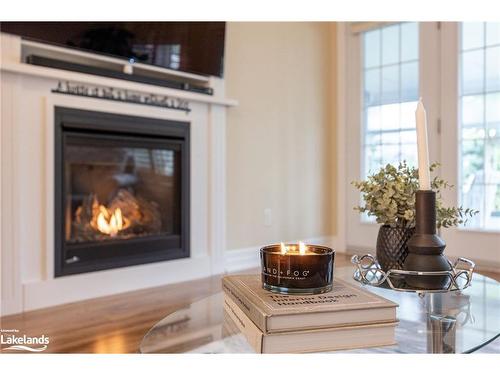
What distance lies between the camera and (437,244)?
30.6 inches

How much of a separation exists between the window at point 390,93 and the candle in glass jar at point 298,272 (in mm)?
2595

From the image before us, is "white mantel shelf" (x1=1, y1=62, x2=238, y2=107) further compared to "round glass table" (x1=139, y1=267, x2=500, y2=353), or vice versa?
"white mantel shelf" (x1=1, y1=62, x2=238, y2=107)

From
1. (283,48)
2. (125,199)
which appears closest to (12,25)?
(125,199)

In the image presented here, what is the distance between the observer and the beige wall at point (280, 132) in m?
2.85

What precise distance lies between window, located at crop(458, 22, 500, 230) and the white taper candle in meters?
2.29

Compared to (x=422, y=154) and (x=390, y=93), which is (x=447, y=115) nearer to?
(x=390, y=93)

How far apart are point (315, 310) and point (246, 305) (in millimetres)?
120

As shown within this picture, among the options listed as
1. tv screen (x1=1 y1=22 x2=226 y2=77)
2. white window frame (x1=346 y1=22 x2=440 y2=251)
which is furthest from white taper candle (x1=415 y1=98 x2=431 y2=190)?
white window frame (x1=346 y1=22 x2=440 y2=251)

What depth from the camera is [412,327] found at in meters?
0.69

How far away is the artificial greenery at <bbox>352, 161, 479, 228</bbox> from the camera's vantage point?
0.92 meters

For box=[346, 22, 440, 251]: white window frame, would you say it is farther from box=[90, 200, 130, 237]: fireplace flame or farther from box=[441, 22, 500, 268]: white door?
box=[90, 200, 130, 237]: fireplace flame

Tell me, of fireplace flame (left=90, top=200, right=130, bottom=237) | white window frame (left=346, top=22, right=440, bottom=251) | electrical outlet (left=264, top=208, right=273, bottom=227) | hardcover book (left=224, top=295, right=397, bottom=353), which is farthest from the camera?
white window frame (left=346, top=22, right=440, bottom=251)

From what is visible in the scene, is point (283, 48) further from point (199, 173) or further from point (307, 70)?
point (199, 173)
